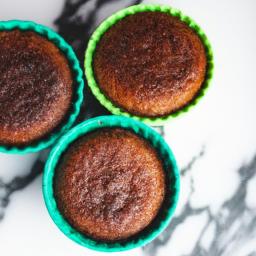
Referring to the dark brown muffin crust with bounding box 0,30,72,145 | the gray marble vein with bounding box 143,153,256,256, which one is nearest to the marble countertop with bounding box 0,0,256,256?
the gray marble vein with bounding box 143,153,256,256

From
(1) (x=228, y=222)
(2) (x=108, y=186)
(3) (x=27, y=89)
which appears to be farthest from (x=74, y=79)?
(1) (x=228, y=222)

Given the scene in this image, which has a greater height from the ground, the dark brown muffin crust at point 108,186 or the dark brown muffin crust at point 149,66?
the dark brown muffin crust at point 149,66

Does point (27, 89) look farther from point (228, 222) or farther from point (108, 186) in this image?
point (228, 222)

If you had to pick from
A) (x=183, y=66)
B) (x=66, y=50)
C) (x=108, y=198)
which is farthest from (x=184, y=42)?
(x=108, y=198)

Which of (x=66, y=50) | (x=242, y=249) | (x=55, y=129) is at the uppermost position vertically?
(x=66, y=50)

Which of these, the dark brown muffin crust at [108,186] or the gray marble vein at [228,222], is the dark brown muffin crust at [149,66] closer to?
the dark brown muffin crust at [108,186]

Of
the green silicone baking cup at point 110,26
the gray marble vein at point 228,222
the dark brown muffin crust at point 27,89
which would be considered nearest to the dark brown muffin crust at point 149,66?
the green silicone baking cup at point 110,26

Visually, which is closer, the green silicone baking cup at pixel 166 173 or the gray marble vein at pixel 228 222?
the green silicone baking cup at pixel 166 173

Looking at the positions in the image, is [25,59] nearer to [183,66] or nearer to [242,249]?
[183,66]
